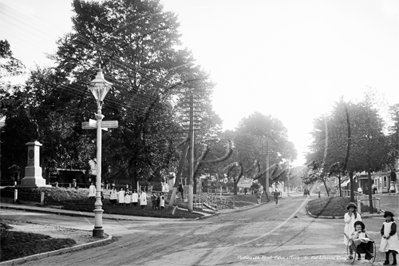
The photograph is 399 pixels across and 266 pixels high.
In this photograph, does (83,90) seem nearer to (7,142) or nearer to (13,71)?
(13,71)

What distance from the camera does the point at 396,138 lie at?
1341 inches

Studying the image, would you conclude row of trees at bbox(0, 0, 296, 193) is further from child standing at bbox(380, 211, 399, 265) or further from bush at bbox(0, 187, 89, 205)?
child standing at bbox(380, 211, 399, 265)

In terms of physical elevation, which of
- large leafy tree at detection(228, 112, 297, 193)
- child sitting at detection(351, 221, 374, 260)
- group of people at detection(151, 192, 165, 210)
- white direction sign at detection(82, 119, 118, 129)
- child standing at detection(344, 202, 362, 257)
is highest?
large leafy tree at detection(228, 112, 297, 193)

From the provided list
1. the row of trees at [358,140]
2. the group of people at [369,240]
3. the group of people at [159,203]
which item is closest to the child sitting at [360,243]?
the group of people at [369,240]

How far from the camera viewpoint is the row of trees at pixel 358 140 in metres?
31.1

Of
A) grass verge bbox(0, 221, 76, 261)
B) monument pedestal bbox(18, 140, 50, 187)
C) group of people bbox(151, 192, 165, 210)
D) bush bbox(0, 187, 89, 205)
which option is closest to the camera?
grass verge bbox(0, 221, 76, 261)

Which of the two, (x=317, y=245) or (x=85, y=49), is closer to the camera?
(x=317, y=245)

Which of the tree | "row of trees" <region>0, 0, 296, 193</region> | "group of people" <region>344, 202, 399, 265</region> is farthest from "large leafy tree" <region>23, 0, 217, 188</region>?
the tree

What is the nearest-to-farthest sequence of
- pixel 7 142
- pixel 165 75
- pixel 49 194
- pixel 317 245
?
pixel 317 245 → pixel 49 194 → pixel 165 75 → pixel 7 142

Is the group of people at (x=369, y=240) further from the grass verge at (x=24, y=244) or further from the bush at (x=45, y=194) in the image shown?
the bush at (x=45, y=194)

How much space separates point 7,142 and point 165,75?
891 inches

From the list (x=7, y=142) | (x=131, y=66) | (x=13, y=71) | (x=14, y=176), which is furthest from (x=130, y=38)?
(x=14, y=176)

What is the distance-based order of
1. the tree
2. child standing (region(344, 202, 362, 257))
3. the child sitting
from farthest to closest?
the tree < child standing (region(344, 202, 362, 257)) < the child sitting

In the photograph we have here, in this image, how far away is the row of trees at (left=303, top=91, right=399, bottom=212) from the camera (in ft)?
102
